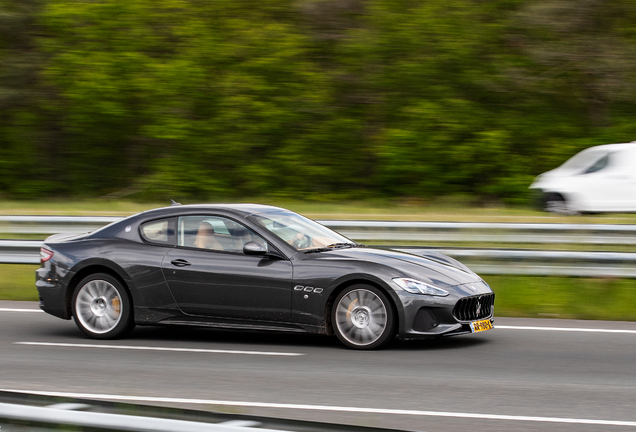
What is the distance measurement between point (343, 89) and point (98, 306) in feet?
48.5

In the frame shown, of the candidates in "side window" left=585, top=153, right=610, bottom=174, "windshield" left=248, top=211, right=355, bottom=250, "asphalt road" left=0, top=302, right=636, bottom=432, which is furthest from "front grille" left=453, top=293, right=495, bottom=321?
"side window" left=585, top=153, right=610, bottom=174

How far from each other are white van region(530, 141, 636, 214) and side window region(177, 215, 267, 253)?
10134 millimetres

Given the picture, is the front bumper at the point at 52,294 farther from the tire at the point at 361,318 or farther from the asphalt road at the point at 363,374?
the tire at the point at 361,318

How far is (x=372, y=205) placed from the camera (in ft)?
66.8

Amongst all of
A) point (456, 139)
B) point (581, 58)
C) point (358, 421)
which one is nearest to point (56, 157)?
point (456, 139)

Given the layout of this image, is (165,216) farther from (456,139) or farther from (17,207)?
(456,139)

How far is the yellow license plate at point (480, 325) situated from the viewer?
7551mm

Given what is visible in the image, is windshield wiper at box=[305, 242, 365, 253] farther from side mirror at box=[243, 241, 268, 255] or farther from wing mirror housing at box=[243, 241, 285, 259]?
side mirror at box=[243, 241, 268, 255]

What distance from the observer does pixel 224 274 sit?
307 inches

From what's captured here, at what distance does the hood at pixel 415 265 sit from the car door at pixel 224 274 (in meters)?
0.53

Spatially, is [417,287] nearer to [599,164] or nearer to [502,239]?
[502,239]

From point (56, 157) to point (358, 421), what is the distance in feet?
67.5

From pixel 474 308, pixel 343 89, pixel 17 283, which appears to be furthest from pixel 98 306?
pixel 343 89

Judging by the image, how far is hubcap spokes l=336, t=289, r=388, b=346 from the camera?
7.44 meters
